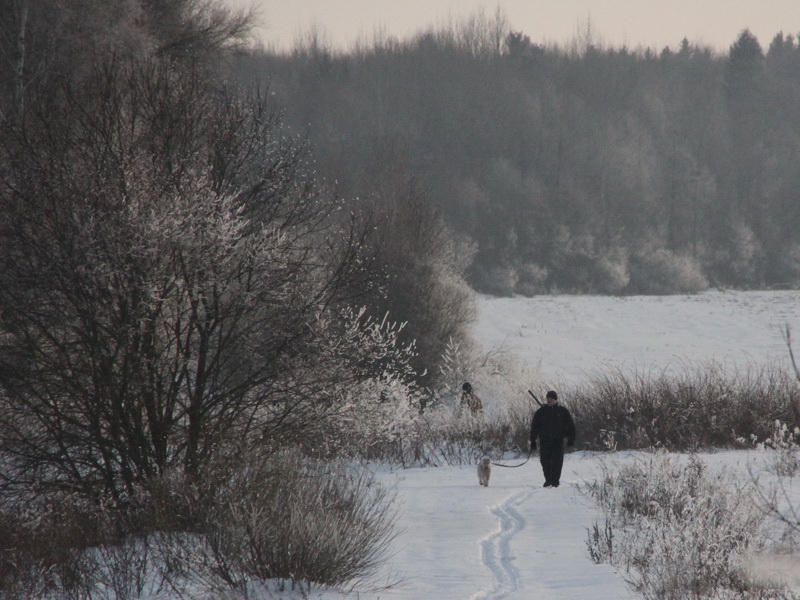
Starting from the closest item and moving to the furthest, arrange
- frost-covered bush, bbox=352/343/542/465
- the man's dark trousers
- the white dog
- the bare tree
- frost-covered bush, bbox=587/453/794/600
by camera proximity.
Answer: frost-covered bush, bbox=587/453/794/600 → the bare tree → the white dog → the man's dark trousers → frost-covered bush, bbox=352/343/542/465

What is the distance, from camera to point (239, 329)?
1238cm

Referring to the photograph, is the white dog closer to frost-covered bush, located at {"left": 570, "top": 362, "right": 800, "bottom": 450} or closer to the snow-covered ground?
frost-covered bush, located at {"left": 570, "top": 362, "right": 800, "bottom": 450}

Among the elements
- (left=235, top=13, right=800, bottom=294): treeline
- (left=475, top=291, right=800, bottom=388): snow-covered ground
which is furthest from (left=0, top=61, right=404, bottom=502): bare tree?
(left=235, top=13, right=800, bottom=294): treeline

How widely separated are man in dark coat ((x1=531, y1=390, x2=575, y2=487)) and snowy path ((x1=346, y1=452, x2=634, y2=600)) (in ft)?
1.04

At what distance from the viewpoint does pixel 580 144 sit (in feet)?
277

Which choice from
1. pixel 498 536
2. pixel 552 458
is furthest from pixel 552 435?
pixel 498 536

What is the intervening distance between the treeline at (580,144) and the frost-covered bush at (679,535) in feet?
180

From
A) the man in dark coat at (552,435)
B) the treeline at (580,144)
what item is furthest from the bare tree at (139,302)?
the treeline at (580,144)

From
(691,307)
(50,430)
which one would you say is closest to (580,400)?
(50,430)

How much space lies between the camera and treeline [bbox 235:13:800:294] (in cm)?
7344

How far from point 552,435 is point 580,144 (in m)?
74.2

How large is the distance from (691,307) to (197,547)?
49.7 meters

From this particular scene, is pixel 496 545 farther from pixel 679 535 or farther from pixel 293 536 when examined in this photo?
pixel 293 536

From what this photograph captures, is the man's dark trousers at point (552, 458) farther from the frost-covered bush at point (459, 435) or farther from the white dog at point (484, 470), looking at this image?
the frost-covered bush at point (459, 435)
